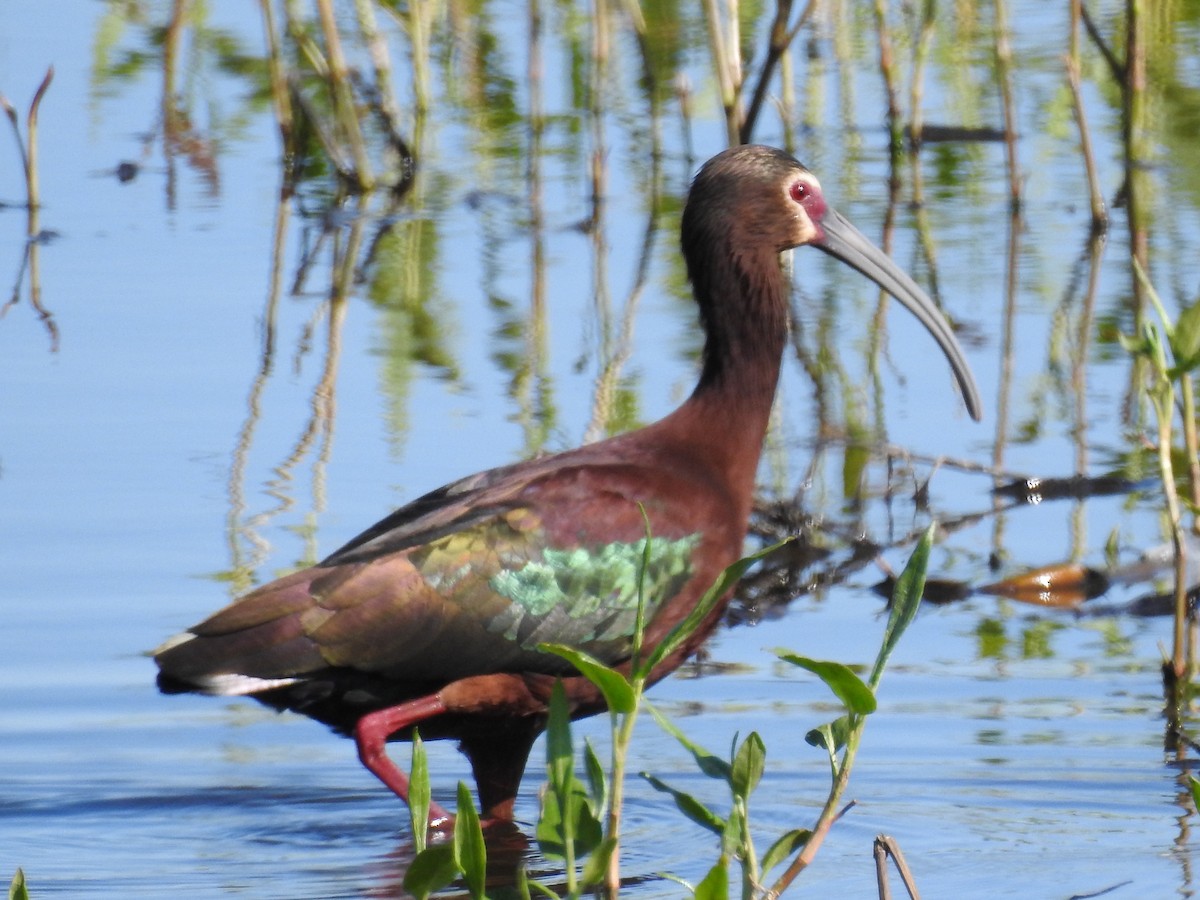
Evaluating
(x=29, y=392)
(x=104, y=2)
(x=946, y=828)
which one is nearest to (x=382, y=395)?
(x=29, y=392)

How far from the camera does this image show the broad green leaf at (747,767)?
119 inches

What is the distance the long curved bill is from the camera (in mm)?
6039

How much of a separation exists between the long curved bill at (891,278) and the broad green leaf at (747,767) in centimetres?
310

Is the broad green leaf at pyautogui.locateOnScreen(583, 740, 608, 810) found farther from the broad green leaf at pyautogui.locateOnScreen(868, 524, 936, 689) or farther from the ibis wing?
the ibis wing

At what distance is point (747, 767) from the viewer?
9.96 ft

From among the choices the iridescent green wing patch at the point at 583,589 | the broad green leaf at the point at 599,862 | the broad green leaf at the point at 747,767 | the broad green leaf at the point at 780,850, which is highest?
the broad green leaf at the point at 747,767

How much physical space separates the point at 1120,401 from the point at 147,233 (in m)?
4.69

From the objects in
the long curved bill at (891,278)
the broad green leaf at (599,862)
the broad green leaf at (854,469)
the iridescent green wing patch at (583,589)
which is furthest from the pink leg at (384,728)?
the broad green leaf at (854,469)

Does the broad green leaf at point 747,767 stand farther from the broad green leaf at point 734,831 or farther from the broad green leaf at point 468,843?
the broad green leaf at point 468,843

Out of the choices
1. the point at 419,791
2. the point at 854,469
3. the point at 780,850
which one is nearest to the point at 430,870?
the point at 419,791

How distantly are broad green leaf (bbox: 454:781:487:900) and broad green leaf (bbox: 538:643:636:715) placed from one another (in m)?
0.22

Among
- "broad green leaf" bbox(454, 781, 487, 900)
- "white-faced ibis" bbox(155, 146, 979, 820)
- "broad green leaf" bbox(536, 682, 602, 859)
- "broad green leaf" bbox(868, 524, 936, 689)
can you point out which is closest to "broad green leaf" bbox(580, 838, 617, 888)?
"broad green leaf" bbox(536, 682, 602, 859)

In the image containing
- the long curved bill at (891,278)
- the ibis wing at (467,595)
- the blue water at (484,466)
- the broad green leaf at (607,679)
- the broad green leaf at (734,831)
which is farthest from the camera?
the long curved bill at (891,278)

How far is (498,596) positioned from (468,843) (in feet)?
6.98
